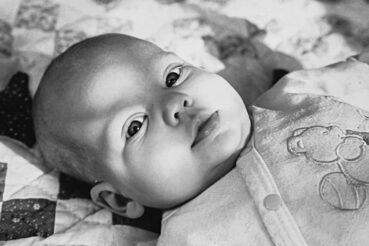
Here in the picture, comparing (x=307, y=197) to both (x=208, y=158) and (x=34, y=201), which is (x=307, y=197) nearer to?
(x=208, y=158)

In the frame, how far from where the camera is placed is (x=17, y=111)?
48.4 inches

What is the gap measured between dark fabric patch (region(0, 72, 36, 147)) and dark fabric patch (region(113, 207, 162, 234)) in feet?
0.76

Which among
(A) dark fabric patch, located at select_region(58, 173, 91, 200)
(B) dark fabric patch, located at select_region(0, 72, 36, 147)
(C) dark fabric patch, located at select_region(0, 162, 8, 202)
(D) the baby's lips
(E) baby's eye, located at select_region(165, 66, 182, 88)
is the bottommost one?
(A) dark fabric patch, located at select_region(58, 173, 91, 200)

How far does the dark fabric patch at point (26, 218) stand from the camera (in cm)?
107

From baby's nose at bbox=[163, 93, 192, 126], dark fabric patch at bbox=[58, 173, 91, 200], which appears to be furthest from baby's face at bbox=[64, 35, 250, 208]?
dark fabric patch at bbox=[58, 173, 91, 200]

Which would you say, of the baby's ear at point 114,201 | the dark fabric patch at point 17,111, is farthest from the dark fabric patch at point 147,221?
the dark fabric patch at point 17,111

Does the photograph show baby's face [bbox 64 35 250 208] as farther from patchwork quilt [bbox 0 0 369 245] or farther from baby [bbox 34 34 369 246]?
patchwork quilt [bbox 0 0 369 245]

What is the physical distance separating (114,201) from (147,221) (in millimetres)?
73

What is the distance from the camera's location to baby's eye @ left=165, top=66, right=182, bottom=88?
1.07 metres

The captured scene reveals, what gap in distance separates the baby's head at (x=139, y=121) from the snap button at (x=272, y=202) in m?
0.11

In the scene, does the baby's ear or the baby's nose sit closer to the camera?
the baby's nose

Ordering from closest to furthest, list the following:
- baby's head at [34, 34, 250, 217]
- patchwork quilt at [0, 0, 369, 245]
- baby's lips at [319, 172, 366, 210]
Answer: baby's lips at [319, 172, 366, 210]
baby's head at [34, 34, 250, 217]
patchwork quilt at [0, 0, 369, 245]

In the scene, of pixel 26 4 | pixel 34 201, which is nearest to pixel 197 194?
pixel 34 201

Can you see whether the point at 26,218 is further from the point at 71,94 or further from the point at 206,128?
the point at 206,128
